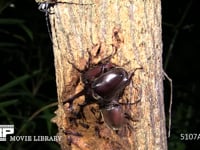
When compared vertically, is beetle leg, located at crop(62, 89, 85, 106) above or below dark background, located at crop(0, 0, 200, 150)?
above

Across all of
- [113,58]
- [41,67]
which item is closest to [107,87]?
[113,58]

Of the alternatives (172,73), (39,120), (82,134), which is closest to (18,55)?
(39,120)

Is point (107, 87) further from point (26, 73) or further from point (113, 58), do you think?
point (26, 73)

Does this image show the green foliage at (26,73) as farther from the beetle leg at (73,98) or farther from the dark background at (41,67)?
the beetle leg at (73,98)

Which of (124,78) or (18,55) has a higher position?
(124,78)

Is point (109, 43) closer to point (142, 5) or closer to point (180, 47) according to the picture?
point (142, 5)

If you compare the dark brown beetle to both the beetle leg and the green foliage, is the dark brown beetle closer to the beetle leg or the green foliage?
the beetle leg

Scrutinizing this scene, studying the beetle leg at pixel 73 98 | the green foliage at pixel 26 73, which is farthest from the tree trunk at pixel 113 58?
the green foliage at pixel 26 73

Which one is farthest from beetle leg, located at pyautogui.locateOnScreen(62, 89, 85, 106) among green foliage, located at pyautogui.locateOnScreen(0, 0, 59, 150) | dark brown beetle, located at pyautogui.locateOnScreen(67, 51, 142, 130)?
green foliage, located at pyautogui.locateOnScreen(0, 0, 59, 150)
